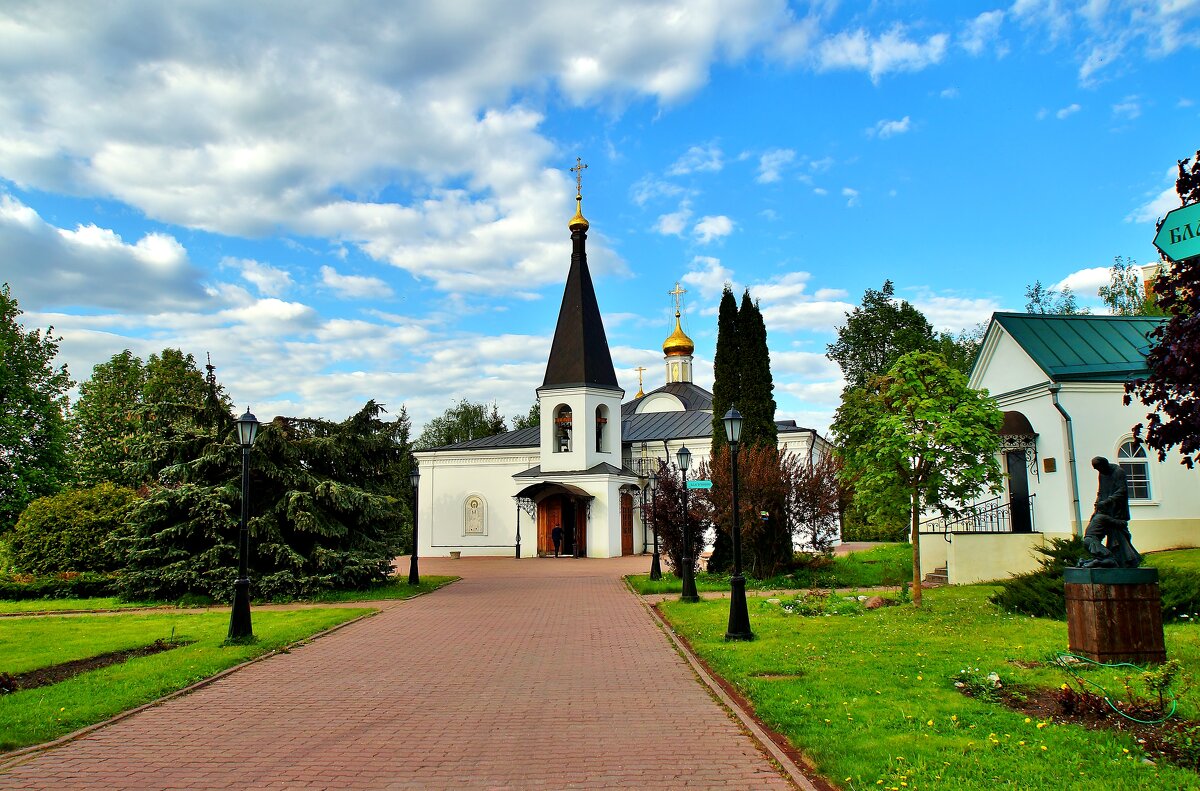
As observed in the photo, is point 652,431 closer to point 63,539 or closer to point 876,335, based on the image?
point 876,335

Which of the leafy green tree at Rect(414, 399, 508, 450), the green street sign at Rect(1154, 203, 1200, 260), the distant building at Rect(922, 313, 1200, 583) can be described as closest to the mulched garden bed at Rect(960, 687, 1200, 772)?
the green street sign at Rect(1154, 203, 1200, 260)

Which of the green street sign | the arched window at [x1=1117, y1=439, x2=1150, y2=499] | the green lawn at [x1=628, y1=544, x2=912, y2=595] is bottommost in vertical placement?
the green lawn at [x1=628, y1=544, x2=912, y2=595]

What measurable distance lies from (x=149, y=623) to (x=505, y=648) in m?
7.74

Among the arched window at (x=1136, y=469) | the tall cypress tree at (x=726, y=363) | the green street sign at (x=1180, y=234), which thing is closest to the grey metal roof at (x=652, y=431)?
the tall cypress tree at (x=726, y=363)

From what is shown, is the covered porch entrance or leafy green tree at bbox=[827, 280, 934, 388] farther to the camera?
leafy green tree at bbox=[827, 280, 934, 388]

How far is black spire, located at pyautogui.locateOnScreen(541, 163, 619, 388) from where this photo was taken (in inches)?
1385

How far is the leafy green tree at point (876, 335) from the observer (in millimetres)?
43812

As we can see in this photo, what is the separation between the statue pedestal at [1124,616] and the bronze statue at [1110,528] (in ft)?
0.69

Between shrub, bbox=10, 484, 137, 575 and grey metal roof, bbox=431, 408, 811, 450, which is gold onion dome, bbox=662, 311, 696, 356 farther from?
shrub, bbox=10, 484, 137, 575

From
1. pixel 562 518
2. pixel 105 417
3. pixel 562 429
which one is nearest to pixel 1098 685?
pixel 562 518

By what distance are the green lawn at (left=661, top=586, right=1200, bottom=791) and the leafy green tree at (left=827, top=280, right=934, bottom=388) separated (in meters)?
32.6

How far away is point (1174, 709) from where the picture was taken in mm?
5859

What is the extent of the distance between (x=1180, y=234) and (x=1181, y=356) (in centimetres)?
72

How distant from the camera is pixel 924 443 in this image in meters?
13.3
